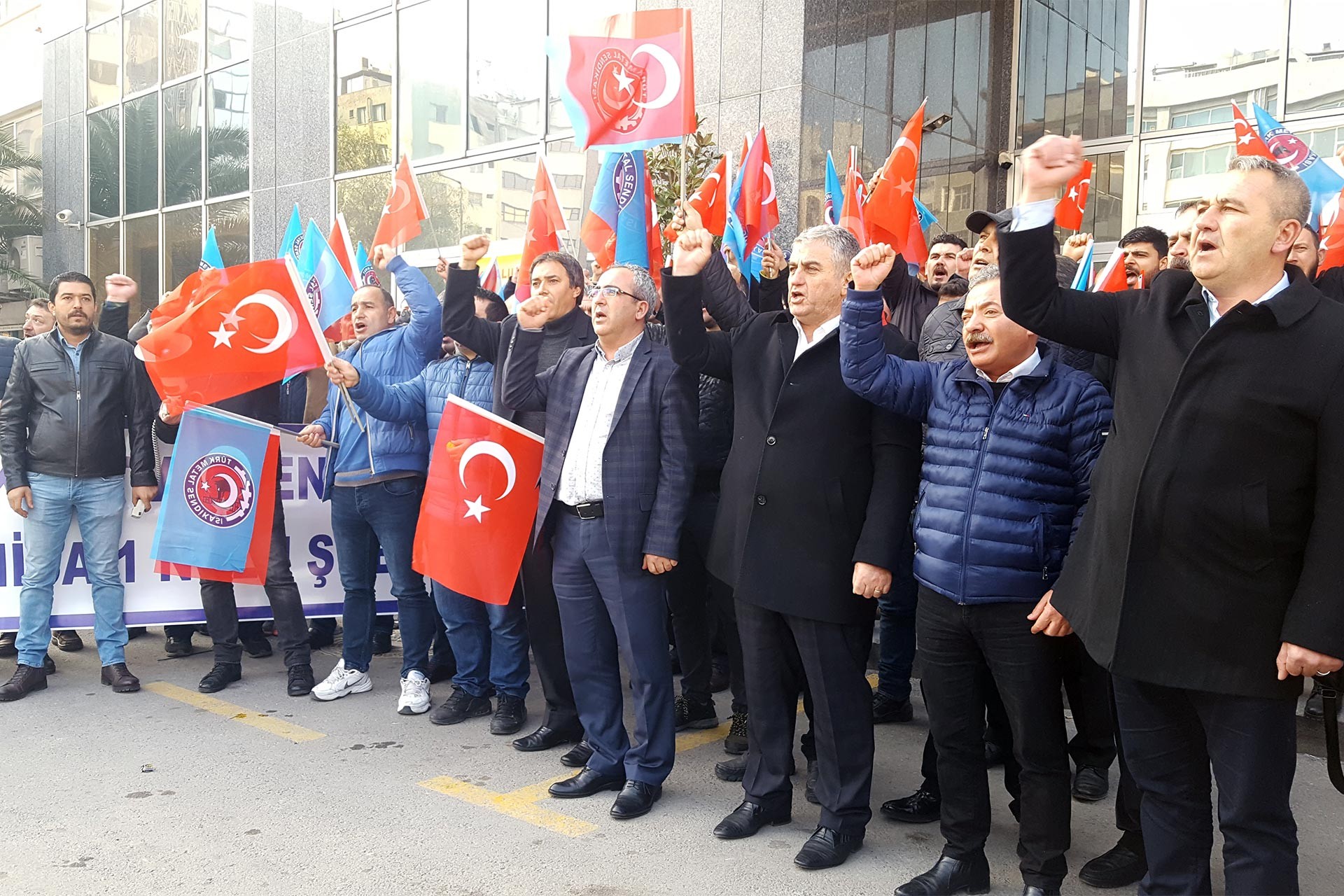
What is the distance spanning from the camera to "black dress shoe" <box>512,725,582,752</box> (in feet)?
16.5

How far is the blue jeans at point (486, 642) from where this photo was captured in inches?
212

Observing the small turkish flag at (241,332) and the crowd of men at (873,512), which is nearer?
the crowd of men at (873,512)

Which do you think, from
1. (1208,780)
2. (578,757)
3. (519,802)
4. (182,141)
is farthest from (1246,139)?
(182,141)

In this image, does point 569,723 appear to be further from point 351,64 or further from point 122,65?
point 122,65

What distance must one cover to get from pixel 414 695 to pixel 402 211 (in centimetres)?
263

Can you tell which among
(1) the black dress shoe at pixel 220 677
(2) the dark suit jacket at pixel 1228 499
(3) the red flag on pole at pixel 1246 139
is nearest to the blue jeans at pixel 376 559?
(1) the black dress shoe at pixel 220 677

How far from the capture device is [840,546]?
3.86 meters

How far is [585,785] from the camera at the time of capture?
14.6 feet

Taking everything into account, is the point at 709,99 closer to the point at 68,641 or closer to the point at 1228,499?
the point at 68,641

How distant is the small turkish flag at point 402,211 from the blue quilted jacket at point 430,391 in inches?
34.5

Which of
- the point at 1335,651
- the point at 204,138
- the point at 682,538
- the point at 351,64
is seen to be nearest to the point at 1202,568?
the point at 1335,651

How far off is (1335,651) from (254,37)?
1782cm

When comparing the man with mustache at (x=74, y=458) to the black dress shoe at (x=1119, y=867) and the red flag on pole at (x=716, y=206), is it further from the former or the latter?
the black dress shoe at (x=1119, y=867)

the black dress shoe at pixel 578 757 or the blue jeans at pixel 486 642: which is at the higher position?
the blue jeans at pixel 486 642
